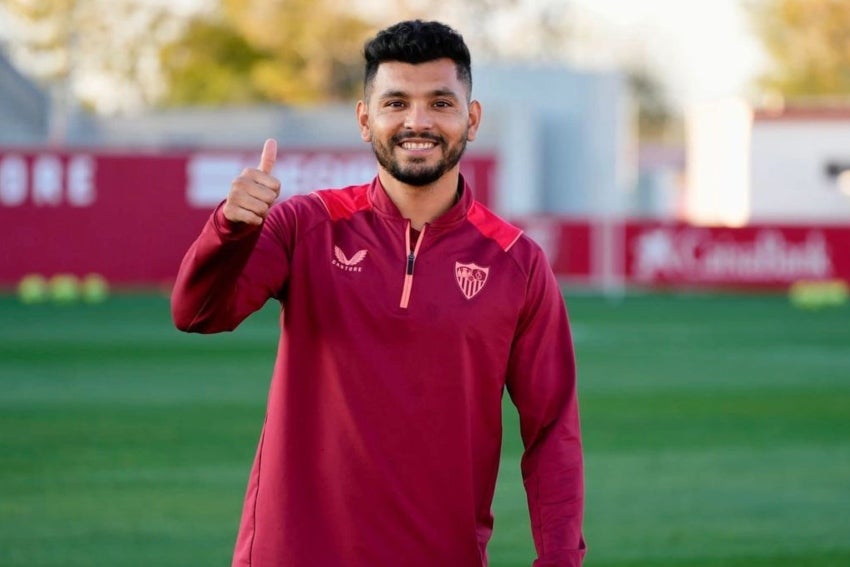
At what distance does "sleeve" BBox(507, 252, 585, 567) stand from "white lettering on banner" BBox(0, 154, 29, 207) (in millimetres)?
28347

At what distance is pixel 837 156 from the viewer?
158 ft

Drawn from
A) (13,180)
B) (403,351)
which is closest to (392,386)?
(403,351)

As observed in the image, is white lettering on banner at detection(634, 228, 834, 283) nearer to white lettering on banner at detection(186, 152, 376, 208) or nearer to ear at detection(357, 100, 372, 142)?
white lettering on banner at detection(186, 152, 376, 208)

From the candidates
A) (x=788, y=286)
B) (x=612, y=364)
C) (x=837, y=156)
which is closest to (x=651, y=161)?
(x=837, y=156)

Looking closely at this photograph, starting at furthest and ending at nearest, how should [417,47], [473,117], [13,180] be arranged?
[13,180] → [473,117] → [417,47]

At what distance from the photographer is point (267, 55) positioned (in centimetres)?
7306

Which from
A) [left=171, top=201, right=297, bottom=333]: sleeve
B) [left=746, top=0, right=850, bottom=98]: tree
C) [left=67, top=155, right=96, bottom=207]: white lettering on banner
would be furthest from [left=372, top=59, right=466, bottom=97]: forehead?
[left=746, top=0, right=850, bottom=98]: tree

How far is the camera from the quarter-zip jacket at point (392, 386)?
4273 millimetres

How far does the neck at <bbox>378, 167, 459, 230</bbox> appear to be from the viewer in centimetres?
444

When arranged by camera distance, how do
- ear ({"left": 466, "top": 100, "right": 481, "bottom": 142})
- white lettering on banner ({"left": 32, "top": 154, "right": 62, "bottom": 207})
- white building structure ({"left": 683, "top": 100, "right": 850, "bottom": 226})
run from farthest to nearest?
white building structure ({"left": 683, "top": 100, "right": 850, "bottom": 226}) < white lettering on banner ({"left": 32, "top": 154, "right": 62, "bottom": 207}) < ear ({"left": 466, "top": 100, "right": 481, "bottom": 142})

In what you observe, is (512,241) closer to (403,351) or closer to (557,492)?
(403,351)

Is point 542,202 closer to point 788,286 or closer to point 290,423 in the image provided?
point 788,286

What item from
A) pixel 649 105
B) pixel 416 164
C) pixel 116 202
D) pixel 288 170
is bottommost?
pixel 416 164

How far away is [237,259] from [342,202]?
43cm
